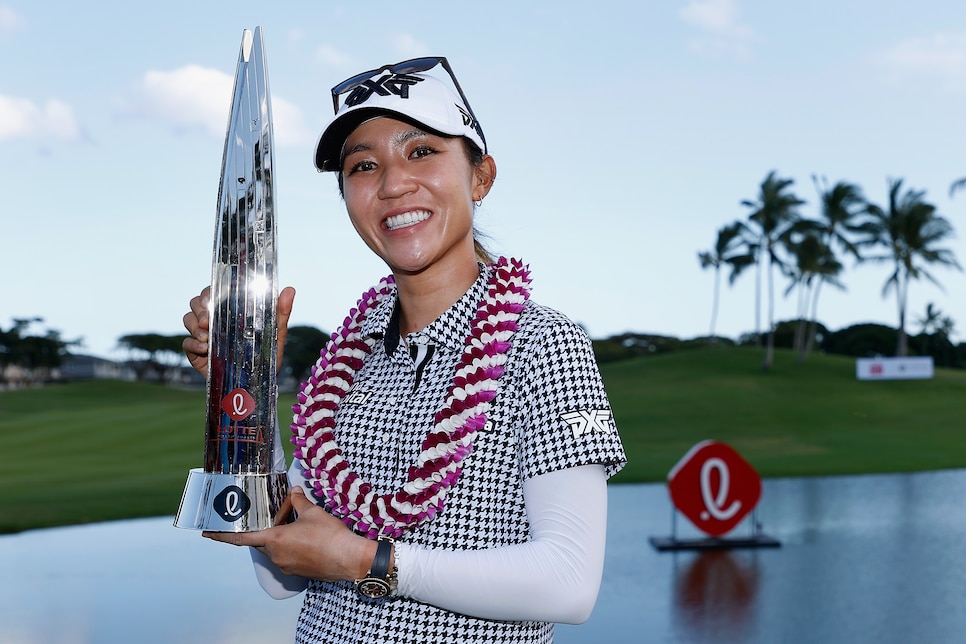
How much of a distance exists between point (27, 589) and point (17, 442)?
58.2 ft

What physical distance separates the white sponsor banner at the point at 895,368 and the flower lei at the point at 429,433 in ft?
152

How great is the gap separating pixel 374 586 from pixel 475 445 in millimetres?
341

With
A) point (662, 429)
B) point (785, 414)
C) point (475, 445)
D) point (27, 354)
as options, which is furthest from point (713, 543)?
point (27, 354)

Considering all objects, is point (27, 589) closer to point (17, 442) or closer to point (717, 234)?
point (17, 442)

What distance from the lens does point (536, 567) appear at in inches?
66.4

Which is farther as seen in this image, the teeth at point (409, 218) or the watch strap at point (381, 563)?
the teeth at point (409, 218)

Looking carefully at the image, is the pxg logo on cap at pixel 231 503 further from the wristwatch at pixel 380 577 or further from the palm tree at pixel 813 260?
the palm tree at pixel 813 260

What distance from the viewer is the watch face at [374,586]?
1.71 metres

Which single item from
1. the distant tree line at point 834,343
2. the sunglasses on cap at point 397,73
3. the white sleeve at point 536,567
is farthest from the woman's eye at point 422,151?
the distant tree line at point 834,343

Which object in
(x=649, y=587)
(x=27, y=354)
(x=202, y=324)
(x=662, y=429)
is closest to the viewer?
(x=202, y=324)

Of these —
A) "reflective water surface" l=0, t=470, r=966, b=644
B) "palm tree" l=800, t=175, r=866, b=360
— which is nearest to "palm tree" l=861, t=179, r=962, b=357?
"palm tree" l=800, t=175, r=866, b=360

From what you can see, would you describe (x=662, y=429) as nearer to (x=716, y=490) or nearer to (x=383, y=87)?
(x=716, y=490)

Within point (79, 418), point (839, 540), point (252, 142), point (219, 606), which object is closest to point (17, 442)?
point (79, 418)

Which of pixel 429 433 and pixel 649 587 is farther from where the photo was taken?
pixel 649 587
